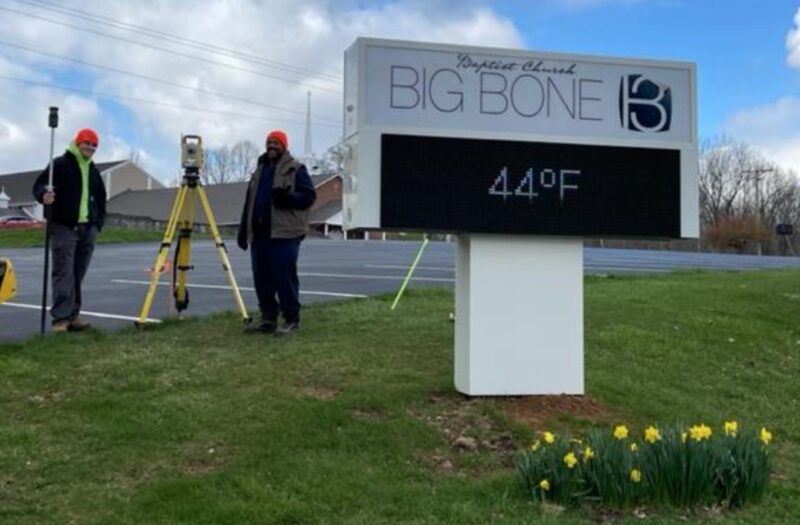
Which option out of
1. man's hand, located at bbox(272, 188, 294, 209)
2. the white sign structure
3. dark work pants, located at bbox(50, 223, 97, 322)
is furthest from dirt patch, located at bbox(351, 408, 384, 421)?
dark work pants, located at bbox(50, 223, 97, 322)

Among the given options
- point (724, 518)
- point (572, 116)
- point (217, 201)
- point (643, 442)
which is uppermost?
point (217, 201)

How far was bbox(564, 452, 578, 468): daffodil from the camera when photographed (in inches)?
175

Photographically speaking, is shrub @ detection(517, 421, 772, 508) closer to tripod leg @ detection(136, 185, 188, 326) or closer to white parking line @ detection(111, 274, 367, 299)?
tripod leg @ detection(136, 185, 188, 326)

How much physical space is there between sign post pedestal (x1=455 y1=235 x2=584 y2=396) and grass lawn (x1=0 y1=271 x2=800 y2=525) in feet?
0.61

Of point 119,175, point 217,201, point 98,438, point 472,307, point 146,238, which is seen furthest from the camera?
point 119,175

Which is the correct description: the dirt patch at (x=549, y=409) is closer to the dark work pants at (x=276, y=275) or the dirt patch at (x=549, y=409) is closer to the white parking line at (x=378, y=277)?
the dark work pants at (x=276, y=275)

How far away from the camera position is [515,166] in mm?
5957

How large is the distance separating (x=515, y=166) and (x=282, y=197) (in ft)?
8.32

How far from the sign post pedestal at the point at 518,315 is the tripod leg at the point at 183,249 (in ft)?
12.0

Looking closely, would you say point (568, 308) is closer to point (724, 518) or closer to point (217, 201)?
point (724, 518)

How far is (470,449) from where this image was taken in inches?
215

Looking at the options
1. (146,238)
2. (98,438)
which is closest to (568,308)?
(98,438)

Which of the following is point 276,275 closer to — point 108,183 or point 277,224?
point 277,224

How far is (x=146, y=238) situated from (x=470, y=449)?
112 ft
